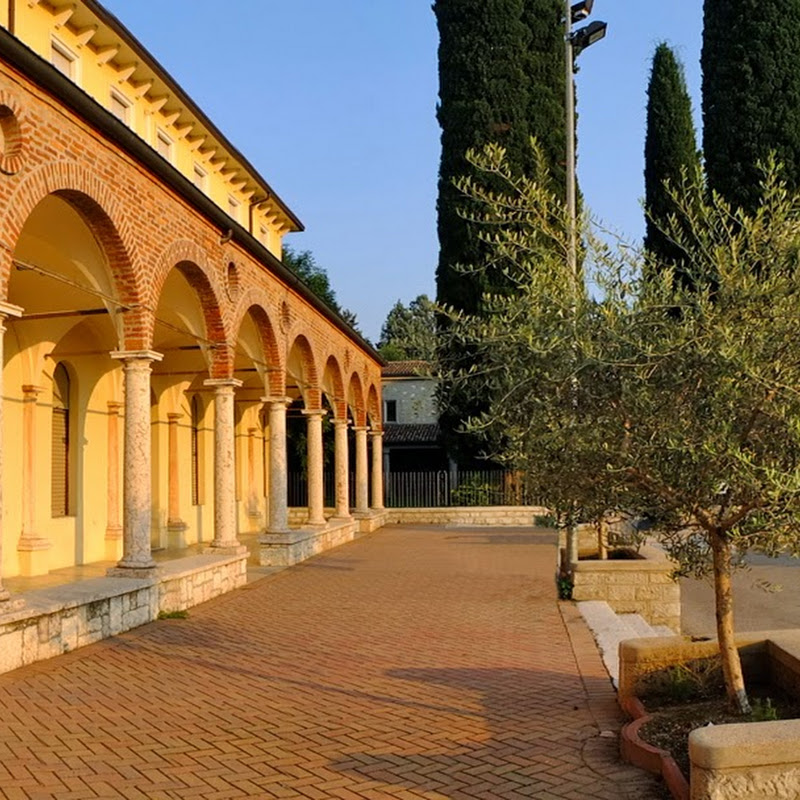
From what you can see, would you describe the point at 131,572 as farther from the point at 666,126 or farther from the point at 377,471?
the point at 666,126

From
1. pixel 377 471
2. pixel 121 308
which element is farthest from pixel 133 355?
pixel 377 471

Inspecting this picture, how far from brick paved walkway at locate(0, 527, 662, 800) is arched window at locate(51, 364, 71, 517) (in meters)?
4.14

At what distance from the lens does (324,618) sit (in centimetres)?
1053

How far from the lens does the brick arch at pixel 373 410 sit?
28.1 m

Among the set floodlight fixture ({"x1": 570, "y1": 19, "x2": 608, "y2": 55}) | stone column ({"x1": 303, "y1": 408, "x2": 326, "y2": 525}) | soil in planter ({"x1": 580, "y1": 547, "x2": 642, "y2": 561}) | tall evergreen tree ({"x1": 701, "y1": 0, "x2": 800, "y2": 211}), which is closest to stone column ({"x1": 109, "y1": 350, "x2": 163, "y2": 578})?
soil in planter ({"x1": 580, "y1": 547, "x2": 642, "y2": 561})

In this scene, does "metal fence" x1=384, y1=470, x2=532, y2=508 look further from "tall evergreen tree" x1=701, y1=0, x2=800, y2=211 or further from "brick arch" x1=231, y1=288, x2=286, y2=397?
"brick arch" x1=231, y1=288, x2=286, y2=397

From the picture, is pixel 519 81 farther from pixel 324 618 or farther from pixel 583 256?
pixel 583 256

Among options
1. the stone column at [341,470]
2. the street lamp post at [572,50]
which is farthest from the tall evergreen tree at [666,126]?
the street lamp post at [572,50]

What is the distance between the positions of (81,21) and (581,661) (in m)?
10.9

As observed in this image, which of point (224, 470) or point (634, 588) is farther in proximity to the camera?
point (224, 470)

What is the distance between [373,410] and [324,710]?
22.1m

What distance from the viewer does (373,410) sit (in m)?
28.3

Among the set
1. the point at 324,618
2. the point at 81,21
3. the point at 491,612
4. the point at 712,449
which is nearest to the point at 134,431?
the point at 324,618

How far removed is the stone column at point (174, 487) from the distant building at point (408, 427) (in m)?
23.9
